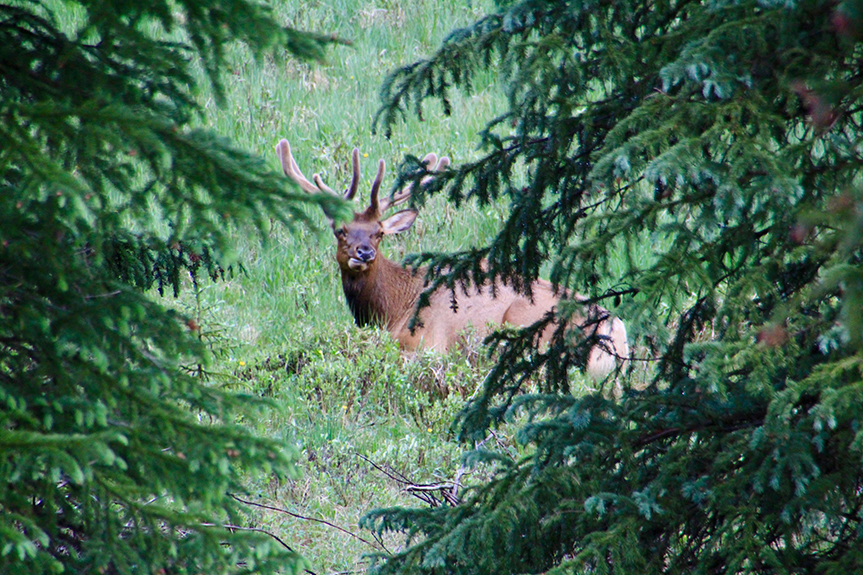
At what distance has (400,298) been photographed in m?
11.0

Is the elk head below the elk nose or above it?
above

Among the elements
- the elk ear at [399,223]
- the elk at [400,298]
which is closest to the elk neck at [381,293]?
the elk at [400,298]

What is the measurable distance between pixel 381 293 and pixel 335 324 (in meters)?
1.22

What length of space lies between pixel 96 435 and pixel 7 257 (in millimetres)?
698

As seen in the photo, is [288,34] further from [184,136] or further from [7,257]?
[7,257]

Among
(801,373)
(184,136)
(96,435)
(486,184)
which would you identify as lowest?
(96,435)

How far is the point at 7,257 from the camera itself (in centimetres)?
256

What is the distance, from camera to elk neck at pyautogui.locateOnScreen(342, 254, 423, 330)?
10398 mm

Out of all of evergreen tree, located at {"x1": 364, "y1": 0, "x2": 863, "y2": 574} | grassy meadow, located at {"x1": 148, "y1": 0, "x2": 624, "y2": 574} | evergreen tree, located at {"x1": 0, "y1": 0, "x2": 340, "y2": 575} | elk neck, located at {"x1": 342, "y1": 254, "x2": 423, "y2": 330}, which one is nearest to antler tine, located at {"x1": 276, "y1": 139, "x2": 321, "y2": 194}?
grassy meadow, located at {"x1": 148, "y1": 0, "x2": 624, "y2": 574}

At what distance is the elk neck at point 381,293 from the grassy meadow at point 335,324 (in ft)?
0.95

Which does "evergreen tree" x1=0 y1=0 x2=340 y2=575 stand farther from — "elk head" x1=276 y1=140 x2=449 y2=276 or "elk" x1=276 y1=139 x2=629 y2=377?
"elk head" x1=276 y1=140 x2=449 y2=276

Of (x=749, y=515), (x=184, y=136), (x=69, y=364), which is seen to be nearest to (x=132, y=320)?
(x=69, y=364)

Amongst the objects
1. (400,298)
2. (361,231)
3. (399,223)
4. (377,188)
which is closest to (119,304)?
(377,188)

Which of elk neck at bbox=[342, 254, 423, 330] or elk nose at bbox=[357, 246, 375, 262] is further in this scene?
elk neck at bbox=[342, 254, 423, 330]
